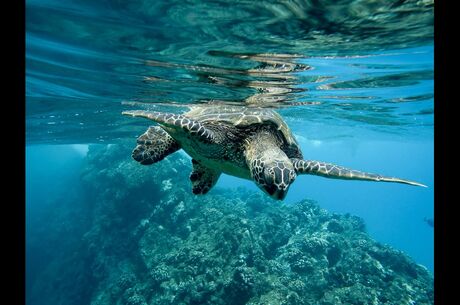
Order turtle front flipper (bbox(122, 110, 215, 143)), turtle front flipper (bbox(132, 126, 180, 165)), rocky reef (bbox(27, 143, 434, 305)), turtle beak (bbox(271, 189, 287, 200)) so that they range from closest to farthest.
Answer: turtle beak (bbox(271, 189, 287, 200)) → turtle front flipper (bbox(122, 110, 215, 143)) → turtle front flipper (bbox(132, 126, 180, 165)) → rocky reef (bbox(27, 143, 434, 305))

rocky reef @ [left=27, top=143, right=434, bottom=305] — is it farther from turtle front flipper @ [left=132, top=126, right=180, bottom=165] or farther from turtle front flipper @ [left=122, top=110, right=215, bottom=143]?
turtle front flipper @ [left=122, top=110, right=215, bottom=143]

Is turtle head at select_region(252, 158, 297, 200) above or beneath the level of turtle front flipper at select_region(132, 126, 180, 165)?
beneath

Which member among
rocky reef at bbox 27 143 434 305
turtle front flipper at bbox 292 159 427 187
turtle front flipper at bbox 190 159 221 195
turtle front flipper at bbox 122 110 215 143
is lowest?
rocky reef at bbox 27 143 434 305

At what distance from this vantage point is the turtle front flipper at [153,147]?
765cm

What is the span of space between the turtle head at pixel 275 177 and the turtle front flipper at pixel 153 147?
3134 mm

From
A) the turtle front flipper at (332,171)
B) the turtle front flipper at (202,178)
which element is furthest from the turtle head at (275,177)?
the turtle front flipper at (202,178)

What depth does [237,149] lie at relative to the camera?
709 cm

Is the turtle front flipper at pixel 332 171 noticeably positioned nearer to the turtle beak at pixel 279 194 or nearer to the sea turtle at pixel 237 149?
the sea turtle at pixel 237 149

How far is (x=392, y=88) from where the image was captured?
13328 mm

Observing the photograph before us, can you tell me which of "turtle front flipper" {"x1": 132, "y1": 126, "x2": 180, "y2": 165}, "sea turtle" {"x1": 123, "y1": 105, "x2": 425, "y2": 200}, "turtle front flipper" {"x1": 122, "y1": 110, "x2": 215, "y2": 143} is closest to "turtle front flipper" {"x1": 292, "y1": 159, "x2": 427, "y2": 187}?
"sea turtle" {"x1": 123, "y1": 105, "x2": 425, "y2": 200}

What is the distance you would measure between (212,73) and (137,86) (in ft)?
13.0

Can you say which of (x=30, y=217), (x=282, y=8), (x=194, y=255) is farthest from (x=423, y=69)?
(x=30, y=217)

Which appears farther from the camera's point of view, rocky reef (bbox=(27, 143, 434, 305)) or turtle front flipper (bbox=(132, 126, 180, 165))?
rocky reef (bbox=(27, 143, 434, 305))

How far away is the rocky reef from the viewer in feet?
42.7
